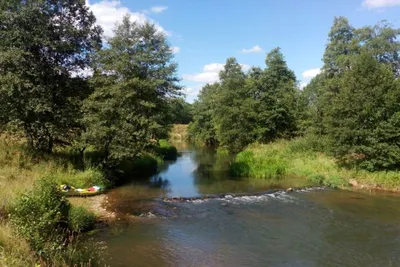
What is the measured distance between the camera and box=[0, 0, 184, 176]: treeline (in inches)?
762

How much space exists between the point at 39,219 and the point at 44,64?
558 inches

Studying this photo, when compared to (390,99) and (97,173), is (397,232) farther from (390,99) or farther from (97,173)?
(97,173)

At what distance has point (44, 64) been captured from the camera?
21.0 m

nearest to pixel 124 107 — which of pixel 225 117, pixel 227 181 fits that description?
pixel 227 181

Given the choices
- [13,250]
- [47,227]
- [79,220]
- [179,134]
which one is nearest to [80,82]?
[79,220]

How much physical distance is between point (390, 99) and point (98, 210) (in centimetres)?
2079

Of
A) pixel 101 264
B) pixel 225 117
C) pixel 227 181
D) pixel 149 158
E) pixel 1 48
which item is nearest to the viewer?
pixel 101 264

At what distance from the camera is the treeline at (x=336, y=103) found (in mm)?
23750

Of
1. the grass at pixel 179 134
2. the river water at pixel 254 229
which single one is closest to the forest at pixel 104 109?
the river water at pixel 254 229

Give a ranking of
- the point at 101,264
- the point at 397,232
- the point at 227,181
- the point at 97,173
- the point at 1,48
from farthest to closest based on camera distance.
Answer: the point at 227,181, the point at 97,173, the point at 1,48, the point at 397,232, the point at 101,264

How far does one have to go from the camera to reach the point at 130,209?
16797 mm

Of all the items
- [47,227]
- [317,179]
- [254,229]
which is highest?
[47,227]

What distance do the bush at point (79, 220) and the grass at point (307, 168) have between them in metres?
16.1

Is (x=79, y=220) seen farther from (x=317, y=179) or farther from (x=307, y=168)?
(x=307, y=168)
